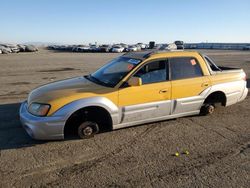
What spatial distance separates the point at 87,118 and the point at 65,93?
0.63 metres

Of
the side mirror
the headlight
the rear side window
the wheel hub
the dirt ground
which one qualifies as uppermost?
the rear side window

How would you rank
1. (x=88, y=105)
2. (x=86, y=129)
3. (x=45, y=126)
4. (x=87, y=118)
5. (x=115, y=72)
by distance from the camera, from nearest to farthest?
(x=45, y=126) < (x=88, y=105) < (x=86, y=129) < (x=87, y=118) < (x=115, y=72)

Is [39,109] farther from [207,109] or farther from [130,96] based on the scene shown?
[207,109]

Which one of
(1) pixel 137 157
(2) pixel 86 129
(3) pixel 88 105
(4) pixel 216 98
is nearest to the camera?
(1) pixel 137 157

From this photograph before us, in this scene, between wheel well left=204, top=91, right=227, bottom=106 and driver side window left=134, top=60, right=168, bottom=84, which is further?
wheel well left=204, top=91, right=227, bottom=106

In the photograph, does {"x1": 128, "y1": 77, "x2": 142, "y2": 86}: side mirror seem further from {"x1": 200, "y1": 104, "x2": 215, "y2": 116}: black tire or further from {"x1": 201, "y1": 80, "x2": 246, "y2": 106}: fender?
{"x1": 200, "y1": 104, "x2": 215, "y2": 116}: black tire

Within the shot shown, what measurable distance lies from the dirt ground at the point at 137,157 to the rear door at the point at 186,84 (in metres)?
0.39

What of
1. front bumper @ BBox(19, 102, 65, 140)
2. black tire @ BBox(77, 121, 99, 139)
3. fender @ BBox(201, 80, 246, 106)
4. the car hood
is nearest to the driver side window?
the car hood

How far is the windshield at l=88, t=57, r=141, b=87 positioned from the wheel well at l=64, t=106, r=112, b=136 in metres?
0.57

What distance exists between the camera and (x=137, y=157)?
12.7 feet

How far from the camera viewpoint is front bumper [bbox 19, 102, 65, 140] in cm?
411

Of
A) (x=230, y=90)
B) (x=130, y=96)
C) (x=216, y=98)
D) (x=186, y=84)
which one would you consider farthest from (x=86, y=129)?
(x=230, y=90)

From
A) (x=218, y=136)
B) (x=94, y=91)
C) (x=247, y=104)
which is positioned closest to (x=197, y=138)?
(x=218, y=136)

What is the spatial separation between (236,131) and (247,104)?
2.37 metres
